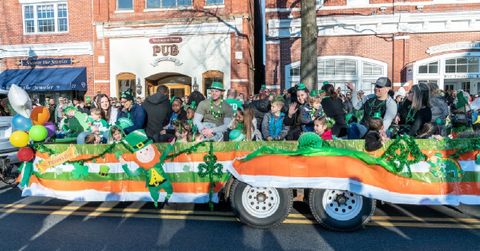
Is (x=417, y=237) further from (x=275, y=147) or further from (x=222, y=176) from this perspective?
(x=222, y=176)

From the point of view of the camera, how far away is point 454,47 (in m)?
14.7

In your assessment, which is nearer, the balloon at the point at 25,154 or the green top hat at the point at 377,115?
the green top hat at the point at 377,115

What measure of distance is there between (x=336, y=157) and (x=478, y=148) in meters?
1.89

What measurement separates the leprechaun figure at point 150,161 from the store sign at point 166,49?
11.6m

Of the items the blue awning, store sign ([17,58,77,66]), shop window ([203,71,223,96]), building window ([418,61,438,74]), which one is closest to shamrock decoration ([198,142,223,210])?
shop window ([203,71,223,96])

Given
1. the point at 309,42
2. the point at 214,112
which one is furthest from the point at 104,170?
the point at 309,42

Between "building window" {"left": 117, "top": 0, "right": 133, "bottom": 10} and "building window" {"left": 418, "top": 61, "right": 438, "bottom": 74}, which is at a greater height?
"building window" {"left": 117, "top": 0, "right": 133, "bottom": 10}

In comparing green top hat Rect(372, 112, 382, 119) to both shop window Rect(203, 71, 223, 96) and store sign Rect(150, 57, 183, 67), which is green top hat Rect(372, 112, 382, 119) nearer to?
shop window Rect(203, 71, 223, 96)

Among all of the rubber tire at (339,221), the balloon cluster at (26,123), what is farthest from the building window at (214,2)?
the rubber tire at (339,221)

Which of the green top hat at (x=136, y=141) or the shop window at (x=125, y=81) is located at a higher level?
the shop window at (x=125, y=81)

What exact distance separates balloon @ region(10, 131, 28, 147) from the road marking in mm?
1082

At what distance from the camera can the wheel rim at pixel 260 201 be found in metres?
4.74

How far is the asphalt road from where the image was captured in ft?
14.1

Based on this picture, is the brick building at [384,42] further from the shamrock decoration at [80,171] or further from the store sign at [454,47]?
the shamrock decoration at [80,171]
